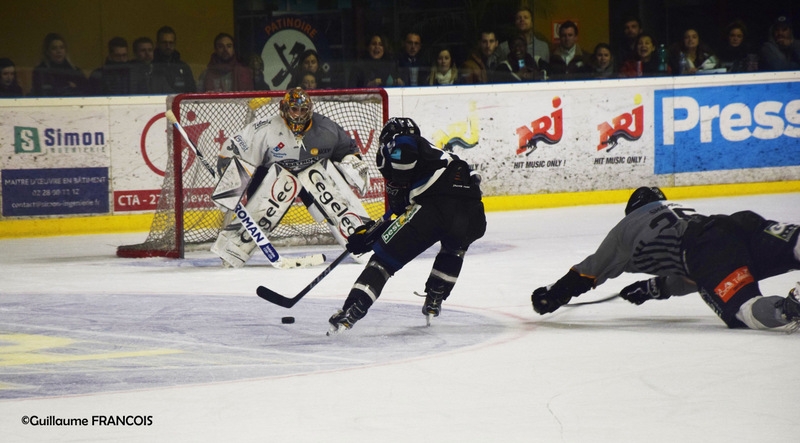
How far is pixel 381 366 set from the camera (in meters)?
4.38

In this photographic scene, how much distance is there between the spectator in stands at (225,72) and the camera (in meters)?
9.48

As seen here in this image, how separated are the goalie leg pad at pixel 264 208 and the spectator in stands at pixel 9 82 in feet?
7.76

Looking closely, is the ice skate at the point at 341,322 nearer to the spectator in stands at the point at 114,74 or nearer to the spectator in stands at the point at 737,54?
the spectator in stands at the point at 114,74

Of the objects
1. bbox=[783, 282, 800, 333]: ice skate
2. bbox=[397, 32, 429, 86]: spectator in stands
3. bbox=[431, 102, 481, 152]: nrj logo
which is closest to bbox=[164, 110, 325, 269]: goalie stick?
bbox=[431, 102, 481, 152]: nrj logo

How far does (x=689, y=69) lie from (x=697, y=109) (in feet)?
1.17

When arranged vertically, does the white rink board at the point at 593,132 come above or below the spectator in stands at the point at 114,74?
below

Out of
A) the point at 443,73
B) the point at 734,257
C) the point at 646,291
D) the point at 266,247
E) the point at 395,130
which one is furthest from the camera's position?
the point at 443,73

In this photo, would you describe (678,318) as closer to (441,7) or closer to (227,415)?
(227,415)

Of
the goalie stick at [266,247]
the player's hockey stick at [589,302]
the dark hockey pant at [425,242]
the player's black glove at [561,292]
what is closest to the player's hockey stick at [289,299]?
the dark hockey pant at [425,242]

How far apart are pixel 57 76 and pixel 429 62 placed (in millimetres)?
2924

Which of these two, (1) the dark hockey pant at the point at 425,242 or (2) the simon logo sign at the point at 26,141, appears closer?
(1) the dark hockey pant at the point at 425,242

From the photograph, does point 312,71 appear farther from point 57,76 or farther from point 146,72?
point 57,76

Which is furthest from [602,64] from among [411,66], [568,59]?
[411,66]

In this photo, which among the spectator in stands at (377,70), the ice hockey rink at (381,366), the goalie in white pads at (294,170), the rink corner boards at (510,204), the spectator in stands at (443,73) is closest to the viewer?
the ice hockey rink at (381,366)
